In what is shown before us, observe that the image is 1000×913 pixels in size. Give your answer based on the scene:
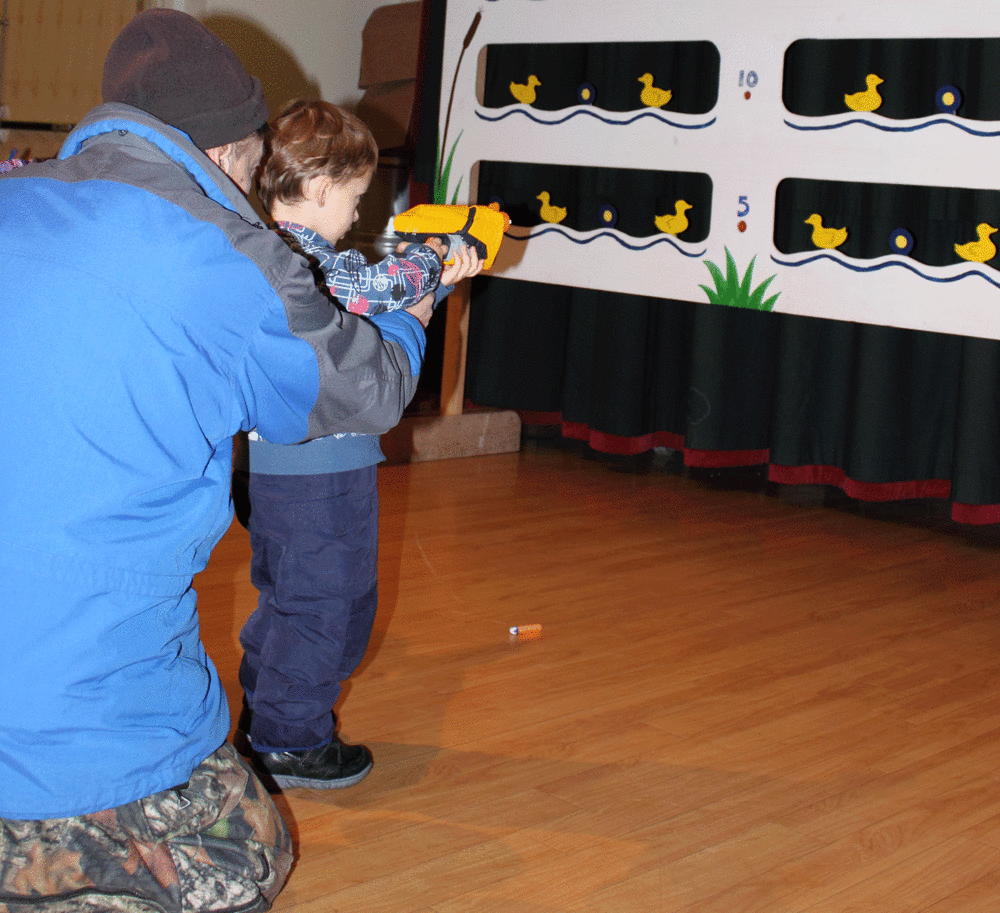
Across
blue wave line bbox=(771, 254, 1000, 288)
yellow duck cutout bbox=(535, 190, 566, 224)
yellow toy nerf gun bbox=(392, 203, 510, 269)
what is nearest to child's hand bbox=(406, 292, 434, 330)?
yellow toy nerf gun bbox=(392, 203, 510, 269)

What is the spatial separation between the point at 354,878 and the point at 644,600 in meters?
0.91

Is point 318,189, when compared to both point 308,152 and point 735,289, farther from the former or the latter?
point 735,289

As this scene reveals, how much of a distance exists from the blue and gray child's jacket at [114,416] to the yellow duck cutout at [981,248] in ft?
4.95

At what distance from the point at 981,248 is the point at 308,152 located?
1.26 m

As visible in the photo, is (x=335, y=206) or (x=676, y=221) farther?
(x=676, y=221)

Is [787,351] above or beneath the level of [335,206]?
beneath

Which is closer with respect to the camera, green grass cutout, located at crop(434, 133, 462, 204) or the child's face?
the child's face

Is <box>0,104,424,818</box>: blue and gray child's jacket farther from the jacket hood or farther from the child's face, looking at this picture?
the child's face

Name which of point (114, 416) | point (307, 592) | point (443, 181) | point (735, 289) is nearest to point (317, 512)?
point (307, 592)

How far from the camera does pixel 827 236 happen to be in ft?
6.96

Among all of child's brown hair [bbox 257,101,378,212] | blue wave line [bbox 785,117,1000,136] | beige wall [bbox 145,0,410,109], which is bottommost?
child's brown hair [bbox 257,101,378,212]

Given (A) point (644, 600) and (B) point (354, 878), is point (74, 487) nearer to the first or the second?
(B) point (354, 878)

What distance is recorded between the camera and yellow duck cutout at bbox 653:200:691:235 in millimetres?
2307

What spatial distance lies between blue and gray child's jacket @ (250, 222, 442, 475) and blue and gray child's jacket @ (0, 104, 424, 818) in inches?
14.9
